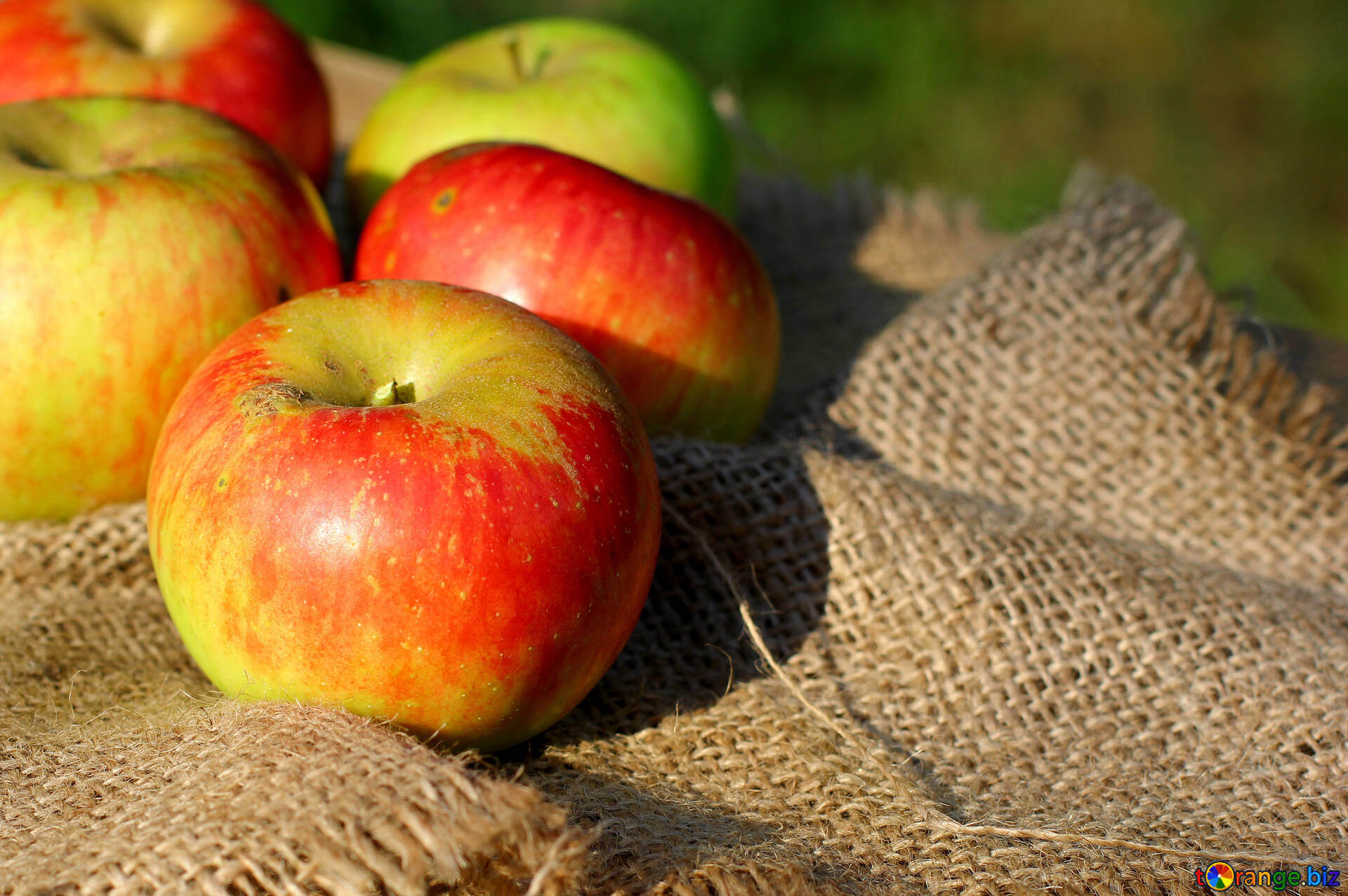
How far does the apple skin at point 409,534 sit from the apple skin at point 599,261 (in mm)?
230

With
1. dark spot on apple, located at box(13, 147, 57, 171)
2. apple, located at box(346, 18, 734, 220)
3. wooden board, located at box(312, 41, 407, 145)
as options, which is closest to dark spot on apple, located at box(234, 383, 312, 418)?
dark spot on apple, located at box(13, 147, 57, 171)

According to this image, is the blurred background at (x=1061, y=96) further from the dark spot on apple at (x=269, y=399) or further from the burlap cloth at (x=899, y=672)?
the dark spot on apple at (x=269, y=399)

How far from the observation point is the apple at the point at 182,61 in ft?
4.71

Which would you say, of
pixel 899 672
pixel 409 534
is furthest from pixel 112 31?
pixel 899 672

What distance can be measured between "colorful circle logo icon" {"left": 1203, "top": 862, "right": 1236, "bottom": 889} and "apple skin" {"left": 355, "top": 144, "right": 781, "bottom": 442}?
0.66 meters

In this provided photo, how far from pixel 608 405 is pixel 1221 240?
311 centimetres

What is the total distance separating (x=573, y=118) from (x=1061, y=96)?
3.04 meters

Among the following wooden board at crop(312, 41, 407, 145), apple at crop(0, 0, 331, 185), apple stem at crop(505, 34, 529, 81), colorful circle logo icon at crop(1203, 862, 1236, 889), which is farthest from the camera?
wooden board at crop(312, 41, 407, 145)

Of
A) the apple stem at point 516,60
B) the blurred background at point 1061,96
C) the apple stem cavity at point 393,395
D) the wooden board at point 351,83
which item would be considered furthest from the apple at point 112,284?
the blurred background at point 1061,96

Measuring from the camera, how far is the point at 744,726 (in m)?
1.06

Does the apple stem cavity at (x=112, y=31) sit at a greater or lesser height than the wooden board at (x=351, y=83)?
greater

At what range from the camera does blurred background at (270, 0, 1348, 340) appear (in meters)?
3.60

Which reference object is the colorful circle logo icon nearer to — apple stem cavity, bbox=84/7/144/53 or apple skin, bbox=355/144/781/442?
apple skin, bbox=355/144/781/442

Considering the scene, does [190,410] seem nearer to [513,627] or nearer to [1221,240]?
[513,627]
